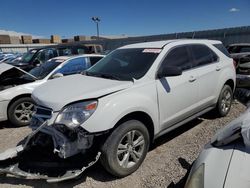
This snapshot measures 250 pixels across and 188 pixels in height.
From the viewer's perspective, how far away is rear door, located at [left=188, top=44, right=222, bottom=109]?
4.20 m

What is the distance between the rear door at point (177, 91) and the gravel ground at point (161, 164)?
0.49 metres

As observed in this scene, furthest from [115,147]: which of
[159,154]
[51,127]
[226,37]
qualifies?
[226,37]

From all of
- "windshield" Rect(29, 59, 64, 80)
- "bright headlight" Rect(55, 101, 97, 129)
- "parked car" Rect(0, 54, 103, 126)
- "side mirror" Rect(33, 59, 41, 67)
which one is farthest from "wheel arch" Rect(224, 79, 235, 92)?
"side mirror" Rect(33, 59, 41, 67)

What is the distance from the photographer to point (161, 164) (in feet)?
11.2

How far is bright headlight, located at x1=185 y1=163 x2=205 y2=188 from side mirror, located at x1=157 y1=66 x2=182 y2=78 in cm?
173

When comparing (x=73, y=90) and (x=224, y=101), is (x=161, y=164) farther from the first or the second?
(x=224, y=101)

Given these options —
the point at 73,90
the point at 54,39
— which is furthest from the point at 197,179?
the point at 54,39

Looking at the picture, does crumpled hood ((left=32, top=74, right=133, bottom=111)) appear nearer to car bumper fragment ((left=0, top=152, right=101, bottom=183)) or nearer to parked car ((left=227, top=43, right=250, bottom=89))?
car bumper fragment ((left=0, top=152, right=101, bottom=183))

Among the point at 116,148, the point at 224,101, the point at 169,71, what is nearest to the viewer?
the point at 116,148

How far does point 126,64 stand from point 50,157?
72.3 inches

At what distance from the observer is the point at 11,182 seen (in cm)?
315

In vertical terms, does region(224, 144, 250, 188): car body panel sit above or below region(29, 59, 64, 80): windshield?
below

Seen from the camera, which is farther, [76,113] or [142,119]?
[142,119]

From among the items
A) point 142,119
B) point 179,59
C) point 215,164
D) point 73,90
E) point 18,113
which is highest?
point 179,59
